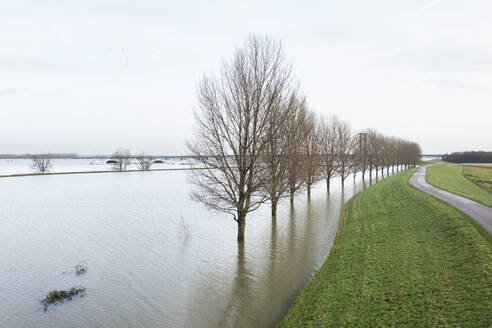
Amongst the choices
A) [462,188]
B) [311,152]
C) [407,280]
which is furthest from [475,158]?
[407,280]

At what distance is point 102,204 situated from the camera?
99.7 ft

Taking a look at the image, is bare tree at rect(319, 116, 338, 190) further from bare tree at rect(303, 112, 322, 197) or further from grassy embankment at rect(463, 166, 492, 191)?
grassy embankment at rect(463, 166, 492, 191)

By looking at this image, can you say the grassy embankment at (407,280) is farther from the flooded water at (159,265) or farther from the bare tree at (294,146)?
the bare tree at (294,146)

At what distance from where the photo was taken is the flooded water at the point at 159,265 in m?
9.56

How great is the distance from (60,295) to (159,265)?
430 centimetres

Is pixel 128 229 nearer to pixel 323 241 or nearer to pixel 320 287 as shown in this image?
pixel 323 241

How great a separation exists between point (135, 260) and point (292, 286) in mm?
8482

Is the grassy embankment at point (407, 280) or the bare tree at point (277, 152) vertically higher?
the bare tree at point (277, 152)

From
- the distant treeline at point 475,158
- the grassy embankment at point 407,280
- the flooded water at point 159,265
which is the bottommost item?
the flooded water at point 159,265

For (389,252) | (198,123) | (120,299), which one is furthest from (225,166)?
(389,252)

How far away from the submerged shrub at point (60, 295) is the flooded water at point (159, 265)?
29 centimetres

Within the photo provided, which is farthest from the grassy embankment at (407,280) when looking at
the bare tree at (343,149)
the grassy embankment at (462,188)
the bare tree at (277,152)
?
the bare tree at (343,149)

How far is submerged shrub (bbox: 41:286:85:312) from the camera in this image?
10.3 meters

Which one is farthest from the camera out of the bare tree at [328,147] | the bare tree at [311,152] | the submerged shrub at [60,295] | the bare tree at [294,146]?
the bare tree at [328,147]
